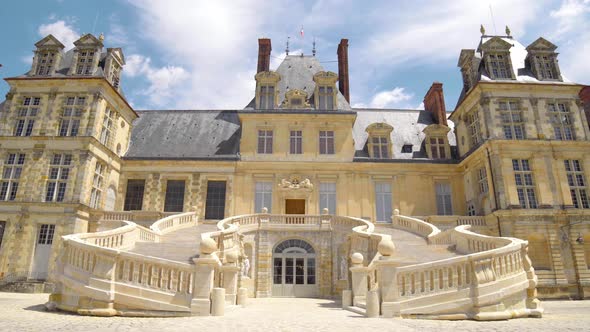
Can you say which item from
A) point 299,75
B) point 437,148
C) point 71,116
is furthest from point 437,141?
point 71,116

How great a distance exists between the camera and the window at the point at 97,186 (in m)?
21.4

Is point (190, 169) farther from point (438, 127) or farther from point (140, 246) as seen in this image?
point (438, 127)

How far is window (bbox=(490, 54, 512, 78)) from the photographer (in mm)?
23109

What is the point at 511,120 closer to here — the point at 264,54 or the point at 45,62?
the point at 264,54

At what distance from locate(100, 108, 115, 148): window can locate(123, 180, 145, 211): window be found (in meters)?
2.77

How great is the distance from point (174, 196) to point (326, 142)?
10.1 m

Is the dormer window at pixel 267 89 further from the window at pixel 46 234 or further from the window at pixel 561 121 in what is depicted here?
the window at pixel 561 121

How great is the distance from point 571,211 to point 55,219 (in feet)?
86.5

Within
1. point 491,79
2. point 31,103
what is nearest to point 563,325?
point 491,79

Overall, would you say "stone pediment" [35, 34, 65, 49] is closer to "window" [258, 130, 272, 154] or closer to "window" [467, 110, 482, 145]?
"window" [258, 130, 272, 154]

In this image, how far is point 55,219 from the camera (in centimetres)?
1956

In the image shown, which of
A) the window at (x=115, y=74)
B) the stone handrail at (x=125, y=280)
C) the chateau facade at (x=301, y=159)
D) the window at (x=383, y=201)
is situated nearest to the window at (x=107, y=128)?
the chateau facade at (x=301, y=159)

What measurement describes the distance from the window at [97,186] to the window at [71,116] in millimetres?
2276

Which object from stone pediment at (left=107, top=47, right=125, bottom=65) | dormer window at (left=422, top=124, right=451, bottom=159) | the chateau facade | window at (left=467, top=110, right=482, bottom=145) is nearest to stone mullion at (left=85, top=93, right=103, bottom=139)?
the chateau facade
